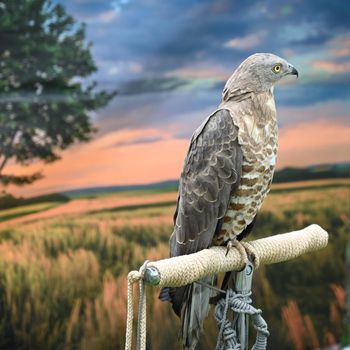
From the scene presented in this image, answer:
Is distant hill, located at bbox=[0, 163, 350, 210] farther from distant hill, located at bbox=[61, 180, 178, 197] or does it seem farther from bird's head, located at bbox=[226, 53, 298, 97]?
bird's head, located at bbox=[226, 53, 298, 97]

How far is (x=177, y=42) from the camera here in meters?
1.83

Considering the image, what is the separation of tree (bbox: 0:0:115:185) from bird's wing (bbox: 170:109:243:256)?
0.60m

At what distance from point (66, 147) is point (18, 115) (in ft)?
0.57

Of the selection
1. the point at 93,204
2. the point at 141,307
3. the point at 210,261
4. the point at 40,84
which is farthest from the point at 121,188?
the point at 141,307

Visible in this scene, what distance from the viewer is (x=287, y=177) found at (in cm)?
216

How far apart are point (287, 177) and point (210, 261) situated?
120 centimetres

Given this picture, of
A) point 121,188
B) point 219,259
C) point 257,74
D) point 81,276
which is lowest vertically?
point 81,276

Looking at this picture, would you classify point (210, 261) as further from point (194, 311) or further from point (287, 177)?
point (287, 177)

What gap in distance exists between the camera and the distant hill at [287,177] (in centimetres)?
169

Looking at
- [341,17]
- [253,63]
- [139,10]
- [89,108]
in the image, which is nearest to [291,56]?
[341,17]

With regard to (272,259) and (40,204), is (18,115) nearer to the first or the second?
(40,204)

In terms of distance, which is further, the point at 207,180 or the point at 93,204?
the point at 93,204

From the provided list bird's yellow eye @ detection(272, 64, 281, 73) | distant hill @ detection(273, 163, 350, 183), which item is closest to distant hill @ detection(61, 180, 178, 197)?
distant hill @ detection(273, 163, 350, 183)

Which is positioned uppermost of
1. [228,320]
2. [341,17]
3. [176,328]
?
[341,17]
